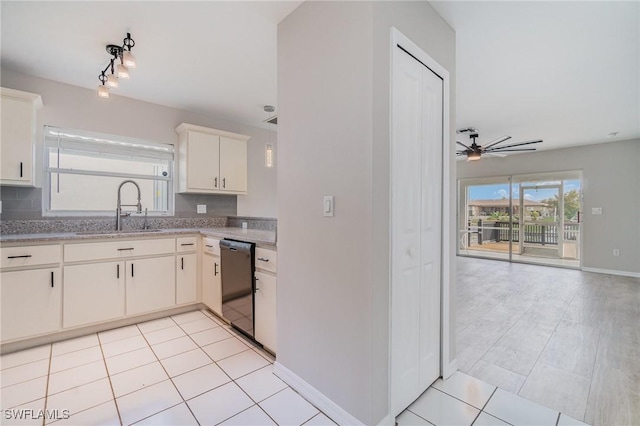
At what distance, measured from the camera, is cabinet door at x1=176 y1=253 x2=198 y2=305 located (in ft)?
10.2

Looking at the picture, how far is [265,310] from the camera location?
2.22 meters

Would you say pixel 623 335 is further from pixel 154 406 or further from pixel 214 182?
pixel 214 182

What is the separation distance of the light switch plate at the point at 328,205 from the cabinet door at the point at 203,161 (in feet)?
8.37

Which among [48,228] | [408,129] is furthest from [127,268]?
[408,129]

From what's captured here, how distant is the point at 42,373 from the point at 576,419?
349 cm

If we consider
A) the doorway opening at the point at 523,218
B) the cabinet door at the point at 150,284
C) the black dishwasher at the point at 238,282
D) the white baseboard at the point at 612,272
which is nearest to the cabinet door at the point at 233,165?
the cabinet door at the point at 150,284

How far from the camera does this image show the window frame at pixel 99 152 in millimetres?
2951

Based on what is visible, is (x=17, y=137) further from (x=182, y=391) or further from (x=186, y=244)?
(x=182, y=391)

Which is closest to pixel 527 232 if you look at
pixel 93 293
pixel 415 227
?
pixel 415 227

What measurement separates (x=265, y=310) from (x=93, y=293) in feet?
5.72

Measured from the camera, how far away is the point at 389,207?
150cm

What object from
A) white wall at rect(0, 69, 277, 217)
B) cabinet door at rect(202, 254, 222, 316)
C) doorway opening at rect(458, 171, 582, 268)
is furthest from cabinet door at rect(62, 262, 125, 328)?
doorway opening at rect(458, 171, 582, 268)

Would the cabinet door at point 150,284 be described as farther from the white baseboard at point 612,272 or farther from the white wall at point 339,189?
the white baseboard at point 612,272

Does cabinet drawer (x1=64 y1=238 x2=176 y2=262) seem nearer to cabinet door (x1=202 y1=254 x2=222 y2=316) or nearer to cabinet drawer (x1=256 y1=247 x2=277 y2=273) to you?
cabinet door (x1=202 y1=254 x2=222 y2=316)
